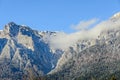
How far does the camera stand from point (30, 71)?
150m

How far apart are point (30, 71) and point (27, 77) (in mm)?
11340

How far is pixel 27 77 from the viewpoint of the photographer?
160375 mm

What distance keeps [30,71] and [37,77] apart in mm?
11343

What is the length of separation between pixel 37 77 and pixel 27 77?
3.79m

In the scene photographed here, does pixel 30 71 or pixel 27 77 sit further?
pixel 27 77

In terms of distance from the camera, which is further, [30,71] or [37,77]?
[37,77]

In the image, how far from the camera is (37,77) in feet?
526
